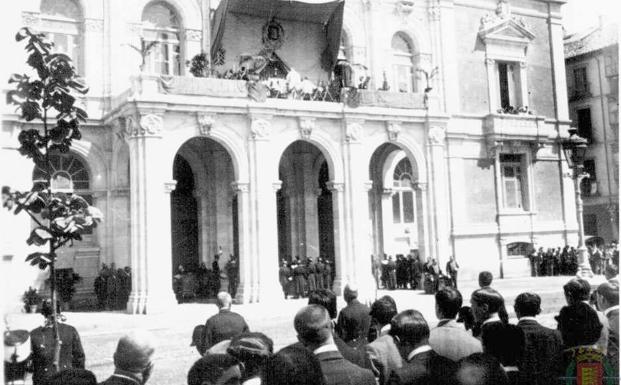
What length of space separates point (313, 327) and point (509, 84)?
29763 millimetres

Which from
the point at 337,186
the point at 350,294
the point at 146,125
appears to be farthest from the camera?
the point at 337,186

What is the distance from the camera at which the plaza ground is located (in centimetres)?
1168

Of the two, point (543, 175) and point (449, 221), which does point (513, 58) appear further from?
point (449, 221)

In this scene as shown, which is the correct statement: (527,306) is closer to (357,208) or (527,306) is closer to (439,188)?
(357,208)

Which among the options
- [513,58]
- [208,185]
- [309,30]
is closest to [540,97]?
[513,58]

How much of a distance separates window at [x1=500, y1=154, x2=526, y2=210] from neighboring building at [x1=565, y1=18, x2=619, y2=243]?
9.56 ft

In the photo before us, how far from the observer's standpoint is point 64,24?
23.7m

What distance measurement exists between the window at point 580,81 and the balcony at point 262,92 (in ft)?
41.0

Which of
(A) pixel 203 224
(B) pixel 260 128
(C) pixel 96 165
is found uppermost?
(B) pixel 260 128

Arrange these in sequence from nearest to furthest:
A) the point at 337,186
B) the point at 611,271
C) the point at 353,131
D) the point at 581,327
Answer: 1. the point at 581,327
2. the point at 611,271
3. the point at 337,186
4. the point at 353,131

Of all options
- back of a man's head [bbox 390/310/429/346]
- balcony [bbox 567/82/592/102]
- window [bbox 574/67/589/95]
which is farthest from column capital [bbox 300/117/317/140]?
back of a man's head [bbox 390/310/429/346]

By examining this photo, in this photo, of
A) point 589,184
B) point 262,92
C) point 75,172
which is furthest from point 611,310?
point 589,184

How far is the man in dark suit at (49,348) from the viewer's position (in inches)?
269

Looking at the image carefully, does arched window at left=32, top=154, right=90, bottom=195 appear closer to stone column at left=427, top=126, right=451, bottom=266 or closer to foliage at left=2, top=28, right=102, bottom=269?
stone column at left=427, top=126, right=451, bottom=266
